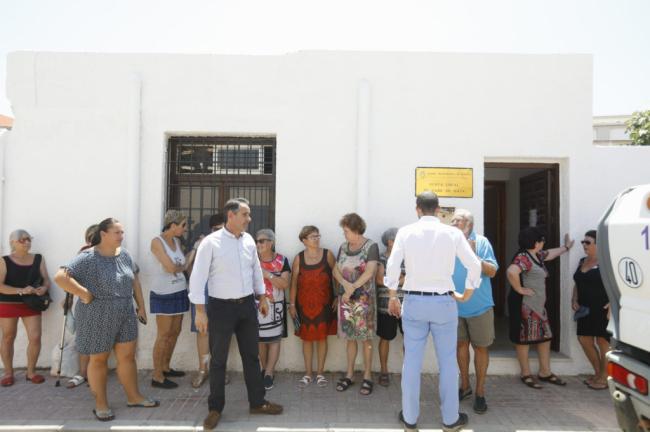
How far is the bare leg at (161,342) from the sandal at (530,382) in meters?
3.88

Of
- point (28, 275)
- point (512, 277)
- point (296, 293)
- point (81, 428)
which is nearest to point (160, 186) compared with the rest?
point (28, 275)

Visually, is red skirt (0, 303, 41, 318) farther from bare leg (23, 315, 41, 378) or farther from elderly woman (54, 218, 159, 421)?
elderly woman (54, 218, 159, 421)

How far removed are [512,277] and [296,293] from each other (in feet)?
7.59

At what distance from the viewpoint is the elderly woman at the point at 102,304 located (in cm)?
393

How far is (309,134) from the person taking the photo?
5.43m

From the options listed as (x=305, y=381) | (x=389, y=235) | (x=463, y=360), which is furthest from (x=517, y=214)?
(x=305, y=381)

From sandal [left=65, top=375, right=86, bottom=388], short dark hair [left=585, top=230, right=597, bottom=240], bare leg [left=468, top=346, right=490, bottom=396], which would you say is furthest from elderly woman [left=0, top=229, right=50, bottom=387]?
short dark hair [left=585, top=230, right=597, bottom=240]

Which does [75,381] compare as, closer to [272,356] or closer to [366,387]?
[272,356]

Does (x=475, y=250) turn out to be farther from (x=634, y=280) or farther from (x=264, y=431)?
(x=264, y=431)

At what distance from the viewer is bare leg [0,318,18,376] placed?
490 cm

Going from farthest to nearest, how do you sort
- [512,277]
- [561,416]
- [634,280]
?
[512,277] → [561,416] → [634,280]

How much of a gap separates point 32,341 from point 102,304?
5.67 feet

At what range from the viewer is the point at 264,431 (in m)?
3.81

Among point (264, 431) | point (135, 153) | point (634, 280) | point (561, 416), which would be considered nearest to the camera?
point (634, 280)
